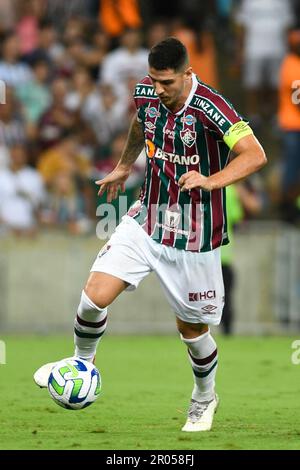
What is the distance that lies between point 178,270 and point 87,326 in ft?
2.33

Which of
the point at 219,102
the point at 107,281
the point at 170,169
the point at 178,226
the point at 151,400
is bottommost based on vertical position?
the point at 151,400

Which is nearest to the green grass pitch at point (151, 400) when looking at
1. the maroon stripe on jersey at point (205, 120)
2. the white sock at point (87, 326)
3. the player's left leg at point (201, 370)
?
the player's left leg at point (201, 370)

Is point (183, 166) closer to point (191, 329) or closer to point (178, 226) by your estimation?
Answer: point (178, 226)

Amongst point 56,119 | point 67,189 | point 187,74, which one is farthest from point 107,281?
point 56,119

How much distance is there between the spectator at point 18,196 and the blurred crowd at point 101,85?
0.5 inches

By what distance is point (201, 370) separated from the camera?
332 inches

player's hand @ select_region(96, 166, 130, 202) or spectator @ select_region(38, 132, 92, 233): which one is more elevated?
player's hand @ select_region(96, 166, 130, 202)

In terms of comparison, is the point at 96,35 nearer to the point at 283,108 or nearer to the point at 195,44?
the point at 195,44

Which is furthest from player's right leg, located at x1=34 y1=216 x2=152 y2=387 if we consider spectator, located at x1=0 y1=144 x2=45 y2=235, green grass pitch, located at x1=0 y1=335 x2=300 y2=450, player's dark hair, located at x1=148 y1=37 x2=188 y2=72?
spectator, located at x1=0 y1=144 x2=45 y2=235

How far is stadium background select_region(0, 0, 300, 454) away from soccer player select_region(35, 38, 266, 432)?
640cm

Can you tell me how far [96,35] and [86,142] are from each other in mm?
2134

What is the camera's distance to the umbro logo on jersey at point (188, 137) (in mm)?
8117

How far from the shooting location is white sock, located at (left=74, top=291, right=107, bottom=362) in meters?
8.00

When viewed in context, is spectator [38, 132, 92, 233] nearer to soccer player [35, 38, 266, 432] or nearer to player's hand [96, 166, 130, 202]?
player's hand [96, 166, 130, 202]
